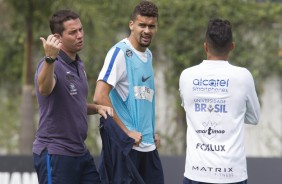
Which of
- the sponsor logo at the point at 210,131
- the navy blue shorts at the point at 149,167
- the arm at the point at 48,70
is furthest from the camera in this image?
the navy blue shorts at the point at 149,167

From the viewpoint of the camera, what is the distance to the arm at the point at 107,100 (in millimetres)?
5973

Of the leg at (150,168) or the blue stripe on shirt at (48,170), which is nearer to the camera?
the blue stripe on shirt at (48,170)

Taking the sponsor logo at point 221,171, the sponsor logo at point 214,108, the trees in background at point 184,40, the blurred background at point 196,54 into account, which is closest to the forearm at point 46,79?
the sponsor logo at point 214,108

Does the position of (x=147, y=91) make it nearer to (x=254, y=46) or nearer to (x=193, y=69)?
(x=193, y=69)

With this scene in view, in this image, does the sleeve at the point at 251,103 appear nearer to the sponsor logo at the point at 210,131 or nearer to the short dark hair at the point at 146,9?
the sponsor logo at the point at 210,131

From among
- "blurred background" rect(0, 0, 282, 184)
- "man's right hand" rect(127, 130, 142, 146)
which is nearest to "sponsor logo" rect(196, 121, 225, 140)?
"man's right hand" rect(127, 130, 142, 146)

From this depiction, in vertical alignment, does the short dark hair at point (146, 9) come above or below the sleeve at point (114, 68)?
above

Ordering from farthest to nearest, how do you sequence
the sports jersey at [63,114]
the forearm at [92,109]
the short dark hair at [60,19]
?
the forearm at [92,109], the short dark hair at [60,19], the sports jersey at [63,114]

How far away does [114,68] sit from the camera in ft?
19.7

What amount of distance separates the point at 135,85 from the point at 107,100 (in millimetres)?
265

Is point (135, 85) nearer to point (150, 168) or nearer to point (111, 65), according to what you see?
point (111, 65)

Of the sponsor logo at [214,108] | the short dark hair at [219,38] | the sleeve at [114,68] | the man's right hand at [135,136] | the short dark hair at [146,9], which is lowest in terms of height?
the man's right hand at [135,136]

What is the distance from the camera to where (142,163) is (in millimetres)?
6289

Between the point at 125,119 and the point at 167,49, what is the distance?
7.94 m
